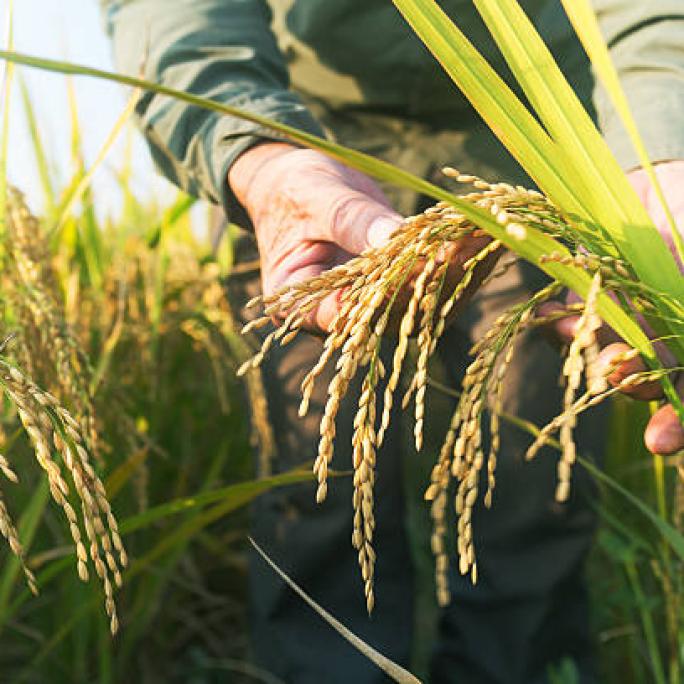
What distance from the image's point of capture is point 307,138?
0.80 m

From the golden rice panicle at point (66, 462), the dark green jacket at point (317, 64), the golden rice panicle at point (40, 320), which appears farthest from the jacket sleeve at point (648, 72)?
the golden rice panicle at point (66, 462)

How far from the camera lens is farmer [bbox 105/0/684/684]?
5.19 feet

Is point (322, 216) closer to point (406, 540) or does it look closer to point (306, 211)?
point (306, 211)

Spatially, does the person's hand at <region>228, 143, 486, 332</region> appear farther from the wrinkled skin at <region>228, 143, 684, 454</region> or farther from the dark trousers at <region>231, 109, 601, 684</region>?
the dark trousers at <region>231, 109, 601, 684</region>

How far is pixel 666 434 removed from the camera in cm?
119

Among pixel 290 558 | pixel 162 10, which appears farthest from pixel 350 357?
pixel 290 558

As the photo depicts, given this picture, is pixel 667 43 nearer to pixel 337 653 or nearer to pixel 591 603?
pixel 337 653

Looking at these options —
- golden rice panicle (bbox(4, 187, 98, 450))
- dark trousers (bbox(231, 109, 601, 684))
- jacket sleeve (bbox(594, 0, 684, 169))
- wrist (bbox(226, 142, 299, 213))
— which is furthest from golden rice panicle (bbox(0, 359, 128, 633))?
dark trousers (bbox(231, 109, 601, 684))

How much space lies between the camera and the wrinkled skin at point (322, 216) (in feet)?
4.00

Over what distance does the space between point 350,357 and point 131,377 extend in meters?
1.75

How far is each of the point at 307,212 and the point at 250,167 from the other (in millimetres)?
264

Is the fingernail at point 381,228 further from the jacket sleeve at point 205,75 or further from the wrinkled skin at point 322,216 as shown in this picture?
the jacket sleeve at point 205,75

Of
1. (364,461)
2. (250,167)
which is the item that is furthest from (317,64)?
(364,461)

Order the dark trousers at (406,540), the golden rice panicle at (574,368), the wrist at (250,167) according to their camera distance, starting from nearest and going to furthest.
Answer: the golden rice panicle at (574,368) < the wrist at (250,167) < the dark trousers at (406,540)
